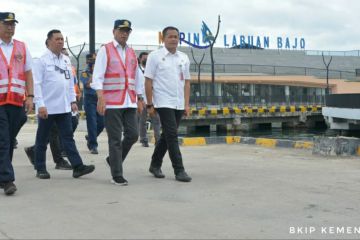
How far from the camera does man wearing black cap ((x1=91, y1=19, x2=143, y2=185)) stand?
5.75m

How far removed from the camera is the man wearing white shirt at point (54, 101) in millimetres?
6184

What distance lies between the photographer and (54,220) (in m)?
4.11

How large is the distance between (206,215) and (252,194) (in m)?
0.98

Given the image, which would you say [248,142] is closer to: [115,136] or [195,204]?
[115,136]

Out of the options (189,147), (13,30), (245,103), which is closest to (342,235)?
(13,30)

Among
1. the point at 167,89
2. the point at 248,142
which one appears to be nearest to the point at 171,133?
the point at 167,89

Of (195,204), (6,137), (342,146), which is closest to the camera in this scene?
(195,204)

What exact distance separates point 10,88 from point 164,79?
1.66 metres

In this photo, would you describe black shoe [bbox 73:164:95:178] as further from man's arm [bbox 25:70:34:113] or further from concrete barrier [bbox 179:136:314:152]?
concrete barrier [bbox 179:136:314:152]

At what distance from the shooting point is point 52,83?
6289 millimetres

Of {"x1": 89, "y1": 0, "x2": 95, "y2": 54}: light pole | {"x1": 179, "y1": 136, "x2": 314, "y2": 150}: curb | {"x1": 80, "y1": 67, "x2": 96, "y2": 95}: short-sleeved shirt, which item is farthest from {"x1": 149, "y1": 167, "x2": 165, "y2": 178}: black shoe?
{"x1": 89, "y1": 0, "x2": 95, "y2": 54}: light pole

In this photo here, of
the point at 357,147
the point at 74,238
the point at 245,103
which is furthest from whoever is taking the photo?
the point at 245,103

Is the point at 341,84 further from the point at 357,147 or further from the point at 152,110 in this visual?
the point at 152,110

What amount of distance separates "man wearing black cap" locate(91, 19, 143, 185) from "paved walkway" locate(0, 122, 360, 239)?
0.36 metres
